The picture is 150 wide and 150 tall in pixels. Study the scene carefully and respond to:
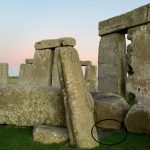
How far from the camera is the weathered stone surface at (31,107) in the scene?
844 centimetres

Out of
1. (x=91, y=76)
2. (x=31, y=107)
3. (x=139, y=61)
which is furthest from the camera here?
(x=91, y=76)

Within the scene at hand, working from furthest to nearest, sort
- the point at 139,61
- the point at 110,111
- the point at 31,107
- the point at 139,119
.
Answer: the point at 139,61 < the point at 110,111 < the point at 31,107 < the point at 139,119

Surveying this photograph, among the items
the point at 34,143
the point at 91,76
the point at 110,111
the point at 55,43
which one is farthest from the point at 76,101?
the point at 91,76

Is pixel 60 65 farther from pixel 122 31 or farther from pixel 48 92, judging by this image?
pixel 122 31

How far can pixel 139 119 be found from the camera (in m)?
8.17

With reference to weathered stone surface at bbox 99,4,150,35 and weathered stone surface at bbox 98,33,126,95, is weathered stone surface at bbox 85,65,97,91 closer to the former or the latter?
weathered stone surface at bbox 98,33,126,95

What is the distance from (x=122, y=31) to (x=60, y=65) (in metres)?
7.20

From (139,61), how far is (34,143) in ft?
22.0

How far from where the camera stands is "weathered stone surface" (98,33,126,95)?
14422 millimetres

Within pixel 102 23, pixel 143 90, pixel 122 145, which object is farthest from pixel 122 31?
pixel 122 145

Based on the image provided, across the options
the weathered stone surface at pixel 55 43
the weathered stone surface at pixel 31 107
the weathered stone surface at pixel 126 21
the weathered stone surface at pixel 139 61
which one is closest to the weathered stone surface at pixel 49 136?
the weathered stone surface at pixel 31 107

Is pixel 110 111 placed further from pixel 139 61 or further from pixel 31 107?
pixel 139 61

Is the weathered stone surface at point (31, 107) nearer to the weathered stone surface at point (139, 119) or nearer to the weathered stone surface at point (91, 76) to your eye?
the weathered stone surface at point (139, 119)

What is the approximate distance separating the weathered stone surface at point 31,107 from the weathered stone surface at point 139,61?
4840mm
